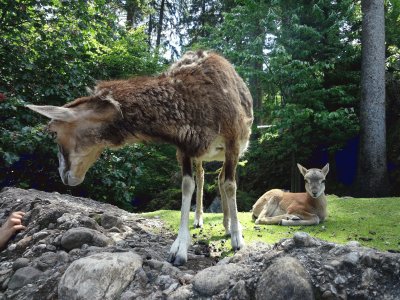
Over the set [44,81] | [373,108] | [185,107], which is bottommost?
[185,107]

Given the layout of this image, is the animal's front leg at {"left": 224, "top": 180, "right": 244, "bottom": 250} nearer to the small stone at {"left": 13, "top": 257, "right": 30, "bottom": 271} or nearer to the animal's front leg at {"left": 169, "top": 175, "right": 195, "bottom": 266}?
the animal's front leg at {"left": 169, "top": 175, "right": 195, "bottom": 266}

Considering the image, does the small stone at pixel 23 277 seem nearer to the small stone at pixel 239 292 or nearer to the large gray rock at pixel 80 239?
the large gray rock at pixel 80 239

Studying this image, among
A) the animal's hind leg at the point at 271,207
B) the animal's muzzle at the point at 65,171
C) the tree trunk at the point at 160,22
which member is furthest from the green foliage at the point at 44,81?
the tree trunk at the point at 160,22

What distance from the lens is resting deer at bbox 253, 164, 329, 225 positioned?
6.29 meters

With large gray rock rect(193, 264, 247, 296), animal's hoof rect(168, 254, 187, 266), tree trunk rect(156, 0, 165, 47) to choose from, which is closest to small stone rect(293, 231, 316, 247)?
large gray rock rect(193, 264, 247, 296)

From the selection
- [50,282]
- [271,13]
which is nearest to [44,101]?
[50,282]

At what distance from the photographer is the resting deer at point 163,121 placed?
4055 mm

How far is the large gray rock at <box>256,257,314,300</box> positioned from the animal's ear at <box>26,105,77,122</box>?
2515mm

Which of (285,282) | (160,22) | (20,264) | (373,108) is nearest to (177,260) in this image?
(285,282)

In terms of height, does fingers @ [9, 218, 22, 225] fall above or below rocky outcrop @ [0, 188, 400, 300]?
above

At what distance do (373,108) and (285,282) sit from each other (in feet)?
33.6

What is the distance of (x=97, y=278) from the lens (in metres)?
3.05

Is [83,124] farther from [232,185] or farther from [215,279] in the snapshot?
[215,279]

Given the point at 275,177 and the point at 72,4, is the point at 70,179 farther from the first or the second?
the point at 275,177
